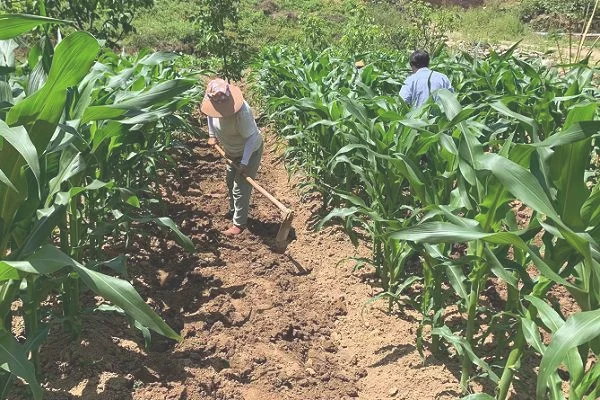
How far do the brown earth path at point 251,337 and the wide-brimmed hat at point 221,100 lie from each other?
101cm

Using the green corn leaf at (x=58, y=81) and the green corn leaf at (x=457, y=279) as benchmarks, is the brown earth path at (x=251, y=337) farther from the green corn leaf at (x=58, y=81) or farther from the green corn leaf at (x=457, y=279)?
the green corn leaf at (x=58, y=81)

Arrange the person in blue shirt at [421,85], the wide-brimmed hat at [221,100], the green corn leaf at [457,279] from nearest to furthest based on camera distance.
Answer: the green corn leaf at [457,279] < the wide-brimmed hat at [221,100] < the person in blue shirt at [421,85]

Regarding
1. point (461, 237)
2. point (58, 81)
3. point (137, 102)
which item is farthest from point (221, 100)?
→ point (461, 237)

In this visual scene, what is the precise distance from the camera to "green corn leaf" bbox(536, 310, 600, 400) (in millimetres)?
1302

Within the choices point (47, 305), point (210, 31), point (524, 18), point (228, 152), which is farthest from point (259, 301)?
point (524, 18)

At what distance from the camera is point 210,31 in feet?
30.7

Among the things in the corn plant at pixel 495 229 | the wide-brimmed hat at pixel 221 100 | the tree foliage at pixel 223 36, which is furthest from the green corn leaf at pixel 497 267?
the tree foliage at pixel 223 36

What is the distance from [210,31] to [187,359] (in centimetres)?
779

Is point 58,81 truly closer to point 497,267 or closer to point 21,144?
point 21,144

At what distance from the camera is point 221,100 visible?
389 centimetres

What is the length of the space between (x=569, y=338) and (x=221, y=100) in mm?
3058

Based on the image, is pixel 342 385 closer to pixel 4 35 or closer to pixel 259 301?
pixel 259 301

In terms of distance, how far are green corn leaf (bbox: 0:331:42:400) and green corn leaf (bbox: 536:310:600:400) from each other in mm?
1291

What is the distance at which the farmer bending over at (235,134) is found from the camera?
3934 mm
